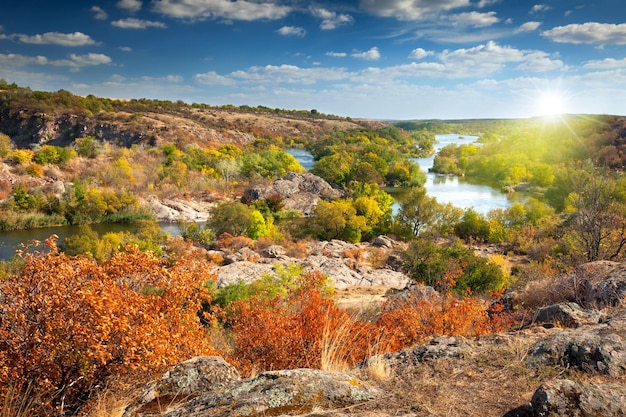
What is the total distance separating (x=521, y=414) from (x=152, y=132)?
105 m

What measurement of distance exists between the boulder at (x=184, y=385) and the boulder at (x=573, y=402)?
3327 millimetres

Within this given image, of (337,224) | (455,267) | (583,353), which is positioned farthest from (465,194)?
(583,353)

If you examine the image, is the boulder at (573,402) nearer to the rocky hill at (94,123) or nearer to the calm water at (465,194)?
the calm water at (465,194)

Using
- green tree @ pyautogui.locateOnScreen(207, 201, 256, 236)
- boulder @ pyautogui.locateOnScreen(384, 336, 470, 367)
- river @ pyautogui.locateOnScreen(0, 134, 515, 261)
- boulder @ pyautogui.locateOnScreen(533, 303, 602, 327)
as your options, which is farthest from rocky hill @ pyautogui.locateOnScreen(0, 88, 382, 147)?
boulder @ pyautogui.locateOnScreen(384, 336, 470, 367)

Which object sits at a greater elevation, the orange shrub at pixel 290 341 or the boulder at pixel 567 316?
the boulder at pixel 567 316

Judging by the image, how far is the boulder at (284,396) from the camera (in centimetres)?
393

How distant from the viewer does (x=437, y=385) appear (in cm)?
471

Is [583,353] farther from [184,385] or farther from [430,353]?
[184,385]

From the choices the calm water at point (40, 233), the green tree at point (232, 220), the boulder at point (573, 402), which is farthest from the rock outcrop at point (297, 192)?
the boulder at point (573, 402)

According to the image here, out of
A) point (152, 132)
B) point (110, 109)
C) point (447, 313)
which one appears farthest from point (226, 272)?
point (110, 109)

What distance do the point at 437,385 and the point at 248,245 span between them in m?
36.4

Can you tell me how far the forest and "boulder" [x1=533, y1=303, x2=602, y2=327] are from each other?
182 cm

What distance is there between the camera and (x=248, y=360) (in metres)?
8.30

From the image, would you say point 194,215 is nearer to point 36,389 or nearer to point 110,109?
point 36,389
